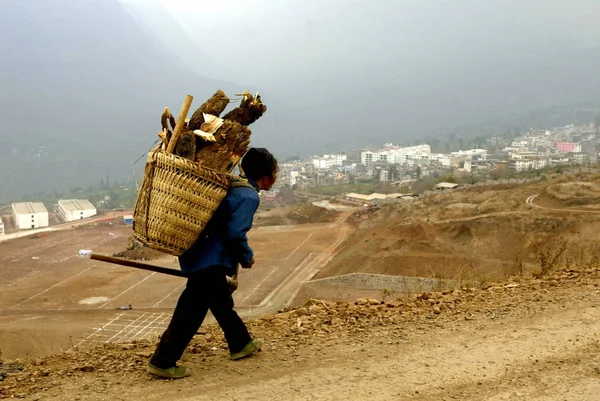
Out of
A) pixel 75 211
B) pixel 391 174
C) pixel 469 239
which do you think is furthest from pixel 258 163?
pixel 391 174

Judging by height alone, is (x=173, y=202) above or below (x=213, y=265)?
above

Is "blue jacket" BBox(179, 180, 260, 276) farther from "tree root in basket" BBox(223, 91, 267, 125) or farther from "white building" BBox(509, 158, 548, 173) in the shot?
"white building" BBox(509, 158, 548, 173)

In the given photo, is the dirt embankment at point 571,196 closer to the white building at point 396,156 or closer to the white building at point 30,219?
the white building at point 30,219

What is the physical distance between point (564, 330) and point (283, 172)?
317 ft

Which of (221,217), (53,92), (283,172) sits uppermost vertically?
(53,92)

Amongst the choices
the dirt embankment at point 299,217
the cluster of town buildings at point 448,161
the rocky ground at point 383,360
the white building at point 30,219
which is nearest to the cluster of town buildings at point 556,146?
the cluster of town buildings at point 448,161

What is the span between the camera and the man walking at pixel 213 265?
10.9 feet

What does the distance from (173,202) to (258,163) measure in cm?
70

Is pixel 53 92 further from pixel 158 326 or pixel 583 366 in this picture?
pixel 583 366

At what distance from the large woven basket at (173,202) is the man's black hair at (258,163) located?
417mm

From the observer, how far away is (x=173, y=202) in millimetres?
3104

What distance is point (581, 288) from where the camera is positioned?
5.33 meters

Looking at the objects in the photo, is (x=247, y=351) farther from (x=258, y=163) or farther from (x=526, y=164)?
(x=526, y=164)

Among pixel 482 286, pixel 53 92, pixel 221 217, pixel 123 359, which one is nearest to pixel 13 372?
pixel 123 359
